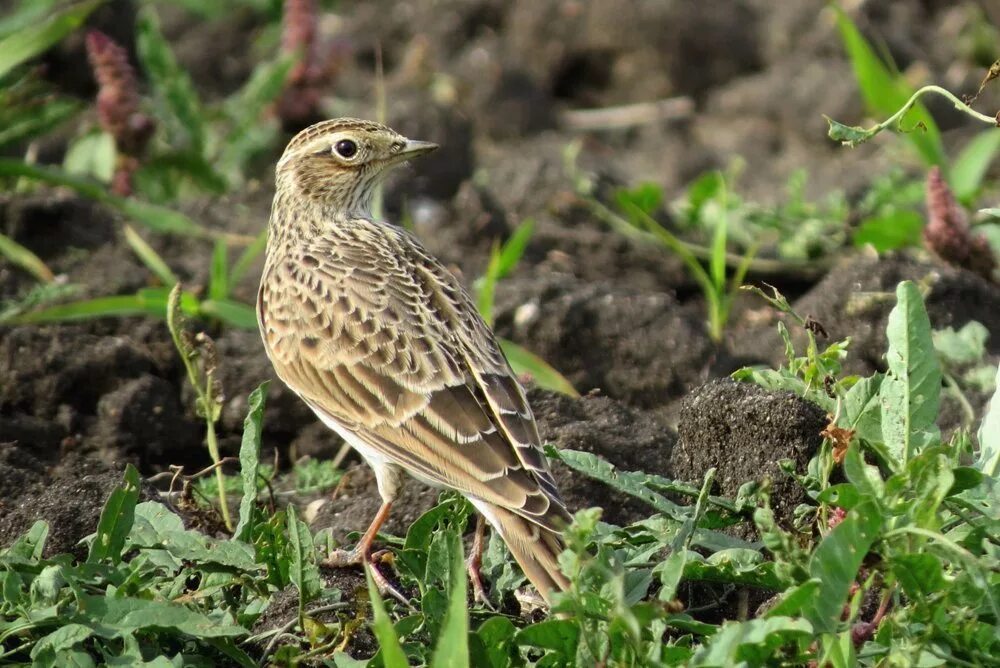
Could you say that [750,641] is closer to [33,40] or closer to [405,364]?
[405,364]

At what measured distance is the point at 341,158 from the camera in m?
6.60

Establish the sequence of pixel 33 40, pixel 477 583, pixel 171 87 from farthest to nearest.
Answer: pixel 171 87, pixel 33 40, pixel 477 583

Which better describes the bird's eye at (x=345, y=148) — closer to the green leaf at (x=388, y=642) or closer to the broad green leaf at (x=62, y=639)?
the broad green leaf at (x=62, y=639)

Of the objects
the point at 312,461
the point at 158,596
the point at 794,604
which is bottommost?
the point at 312,461

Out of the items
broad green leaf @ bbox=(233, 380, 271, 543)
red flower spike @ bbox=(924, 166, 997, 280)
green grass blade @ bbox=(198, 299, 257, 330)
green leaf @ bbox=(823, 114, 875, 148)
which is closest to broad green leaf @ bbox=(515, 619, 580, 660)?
broad green leaf @ bbox=(233, 380, 271, 543)

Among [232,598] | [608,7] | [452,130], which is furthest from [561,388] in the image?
[608,7]

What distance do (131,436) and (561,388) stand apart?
174cm

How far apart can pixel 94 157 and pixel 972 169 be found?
475 centimetres

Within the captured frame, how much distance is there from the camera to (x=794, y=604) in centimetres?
385

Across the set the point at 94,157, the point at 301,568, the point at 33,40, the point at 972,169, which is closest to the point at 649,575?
the point at 301,568

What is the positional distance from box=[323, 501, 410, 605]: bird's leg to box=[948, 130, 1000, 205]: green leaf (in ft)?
14.3

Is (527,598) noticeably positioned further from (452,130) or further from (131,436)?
(452,130)

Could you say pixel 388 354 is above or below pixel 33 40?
below

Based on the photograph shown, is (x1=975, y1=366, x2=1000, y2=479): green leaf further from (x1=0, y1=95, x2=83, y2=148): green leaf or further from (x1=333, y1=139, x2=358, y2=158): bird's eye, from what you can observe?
(x1=0, y1=95, x2=83, y2=148): green leaf
